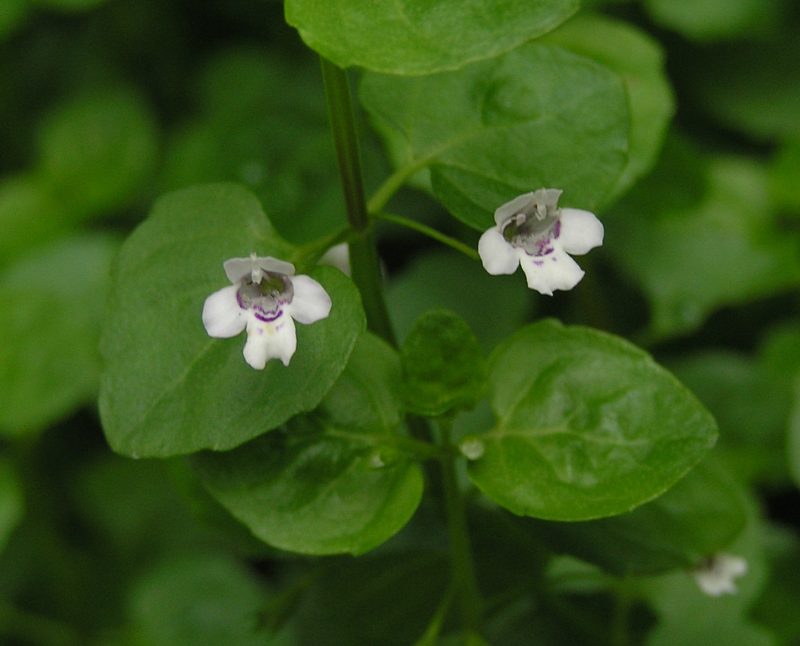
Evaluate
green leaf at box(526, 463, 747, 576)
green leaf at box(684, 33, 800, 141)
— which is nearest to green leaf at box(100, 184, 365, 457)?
green leaf at box(526, 463, 747, 576)

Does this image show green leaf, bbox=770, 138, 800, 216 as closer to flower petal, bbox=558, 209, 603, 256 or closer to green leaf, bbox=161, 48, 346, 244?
green leaf, bbox=161, 48, 346, 244

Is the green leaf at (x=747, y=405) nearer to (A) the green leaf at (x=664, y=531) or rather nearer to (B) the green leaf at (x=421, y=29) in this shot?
(A) the green leaf at (x=664, y=531)

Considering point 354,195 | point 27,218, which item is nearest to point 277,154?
point 27,218

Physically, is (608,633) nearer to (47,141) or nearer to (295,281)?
(295,281)

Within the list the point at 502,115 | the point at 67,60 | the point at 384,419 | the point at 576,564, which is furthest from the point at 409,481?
the point at 67,60

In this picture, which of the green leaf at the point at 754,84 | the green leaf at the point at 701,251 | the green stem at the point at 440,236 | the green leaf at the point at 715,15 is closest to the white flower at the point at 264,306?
the green stem at the point at 440,236

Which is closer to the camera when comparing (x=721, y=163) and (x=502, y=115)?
(x=502, y=115)

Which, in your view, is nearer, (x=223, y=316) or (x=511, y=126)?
(x=223, y=316)

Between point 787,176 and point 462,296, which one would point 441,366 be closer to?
point 462,296
